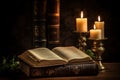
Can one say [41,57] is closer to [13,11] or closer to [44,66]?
[44,66]

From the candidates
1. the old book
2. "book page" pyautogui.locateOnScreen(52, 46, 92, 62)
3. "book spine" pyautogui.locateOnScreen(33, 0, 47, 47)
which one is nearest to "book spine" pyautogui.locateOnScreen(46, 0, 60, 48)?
"book spine" pyautogui.locateOnScreen(33, 0, 47, 47)

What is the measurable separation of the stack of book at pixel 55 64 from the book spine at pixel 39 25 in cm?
30

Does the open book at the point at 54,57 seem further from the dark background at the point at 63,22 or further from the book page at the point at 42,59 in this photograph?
the dark background at the point at 63,22

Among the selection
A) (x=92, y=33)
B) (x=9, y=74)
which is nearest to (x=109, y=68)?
(x=92, y=33)

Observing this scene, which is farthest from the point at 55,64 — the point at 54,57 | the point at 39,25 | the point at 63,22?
the point at 63,22

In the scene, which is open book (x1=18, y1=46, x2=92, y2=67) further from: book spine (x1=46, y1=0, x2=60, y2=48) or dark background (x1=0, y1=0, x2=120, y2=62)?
dark background (x1=0, y1=0, x2=120, y2=62)

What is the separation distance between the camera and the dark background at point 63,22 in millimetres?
1997

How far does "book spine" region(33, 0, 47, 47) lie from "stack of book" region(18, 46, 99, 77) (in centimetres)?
30

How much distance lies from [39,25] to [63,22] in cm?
20

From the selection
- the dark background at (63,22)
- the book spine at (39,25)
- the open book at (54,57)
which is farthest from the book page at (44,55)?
the dark background at (63,22)

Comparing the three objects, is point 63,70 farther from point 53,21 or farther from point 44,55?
point 53,21

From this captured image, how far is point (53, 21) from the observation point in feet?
6.30

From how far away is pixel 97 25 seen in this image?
1.68 meters

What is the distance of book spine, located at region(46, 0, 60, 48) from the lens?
1.91 meters
